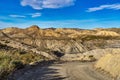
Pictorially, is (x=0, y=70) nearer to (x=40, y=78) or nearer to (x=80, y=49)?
(x=40, y=78)

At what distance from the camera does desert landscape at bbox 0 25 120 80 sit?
20172mm

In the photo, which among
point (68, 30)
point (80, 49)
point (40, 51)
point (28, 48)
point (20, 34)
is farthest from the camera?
point (68, 30)

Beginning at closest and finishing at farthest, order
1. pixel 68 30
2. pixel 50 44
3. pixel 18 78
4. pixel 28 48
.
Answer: pixel 18 78 → pixel 28 48 → pixel 50 44 → pixel 68 30

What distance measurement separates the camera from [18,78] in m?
17.5

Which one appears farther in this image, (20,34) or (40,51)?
(20,34)

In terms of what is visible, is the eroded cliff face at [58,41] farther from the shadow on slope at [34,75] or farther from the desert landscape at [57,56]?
the shadow on slope at [34,75]

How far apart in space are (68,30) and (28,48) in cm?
9972

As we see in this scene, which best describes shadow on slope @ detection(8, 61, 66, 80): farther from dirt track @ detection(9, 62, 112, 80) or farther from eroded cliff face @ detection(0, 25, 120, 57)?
eroded cliff face @ detection(0, 25, 120, 57)

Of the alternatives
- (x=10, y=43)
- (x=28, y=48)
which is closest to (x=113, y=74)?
(x=28, y=48)

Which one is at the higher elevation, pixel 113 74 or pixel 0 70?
pixel 0 70

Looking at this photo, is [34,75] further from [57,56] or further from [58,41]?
[58,41]

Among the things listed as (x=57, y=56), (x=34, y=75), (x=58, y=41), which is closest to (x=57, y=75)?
(x=34, y=75)

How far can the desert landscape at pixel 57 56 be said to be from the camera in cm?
2017

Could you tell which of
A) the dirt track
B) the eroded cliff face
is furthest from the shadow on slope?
the eroded cliff face
